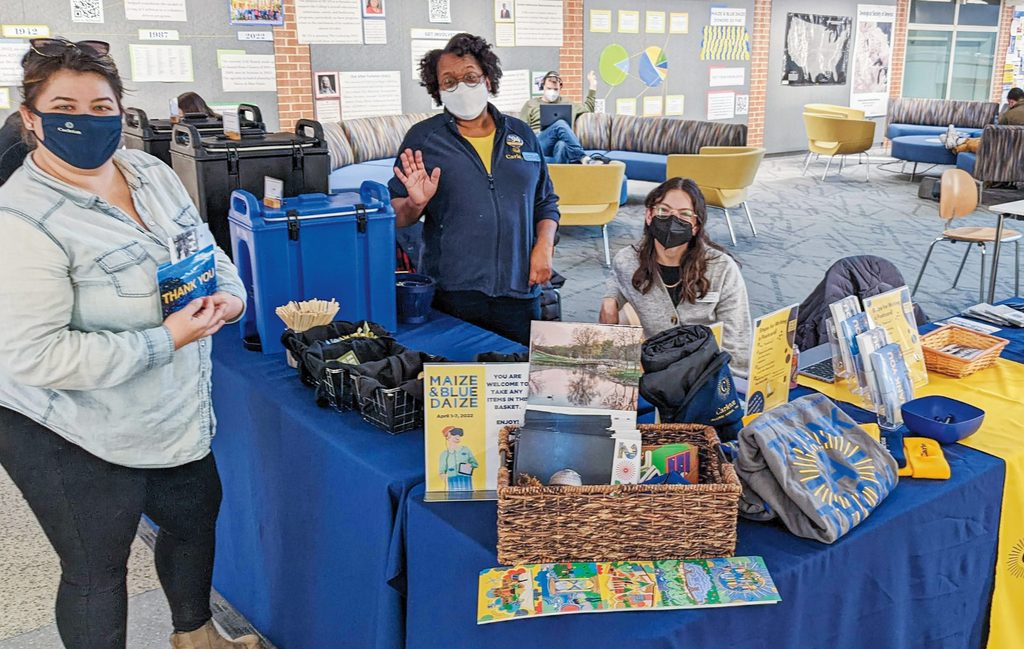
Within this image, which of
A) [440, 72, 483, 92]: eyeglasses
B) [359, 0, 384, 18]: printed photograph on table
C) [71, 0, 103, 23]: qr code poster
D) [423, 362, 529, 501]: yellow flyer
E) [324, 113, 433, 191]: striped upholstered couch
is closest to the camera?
[423, 362, 529, 501]: yellow flyer

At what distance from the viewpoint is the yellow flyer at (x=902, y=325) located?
2277 mm

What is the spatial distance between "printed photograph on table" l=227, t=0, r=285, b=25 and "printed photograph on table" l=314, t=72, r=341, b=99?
629 mm

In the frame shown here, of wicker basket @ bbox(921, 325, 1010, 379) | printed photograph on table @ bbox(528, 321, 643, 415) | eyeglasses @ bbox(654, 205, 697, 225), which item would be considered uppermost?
eyeglasses @ bbox(654, 205, 697, 225)

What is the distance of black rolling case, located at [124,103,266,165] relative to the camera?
3.24m

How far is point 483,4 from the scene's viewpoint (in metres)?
9.84

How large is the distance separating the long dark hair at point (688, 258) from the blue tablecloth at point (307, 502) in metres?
0.50

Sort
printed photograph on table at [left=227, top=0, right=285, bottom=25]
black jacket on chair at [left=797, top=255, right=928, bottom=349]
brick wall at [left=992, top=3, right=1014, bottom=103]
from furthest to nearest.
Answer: brick wall at [left=992, top=3, right=1014, bottom=103], printed photograph on table at [left=227, top=0, right=285, bottom=25], black jacket on chair at [left=797, top=255, right=928, bottom=349]

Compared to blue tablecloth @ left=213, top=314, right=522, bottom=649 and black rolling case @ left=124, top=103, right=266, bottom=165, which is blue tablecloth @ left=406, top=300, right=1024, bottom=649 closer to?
blue tablecloth @ left=213, top=314, right=522, bottom=649

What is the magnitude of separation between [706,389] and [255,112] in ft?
7.27

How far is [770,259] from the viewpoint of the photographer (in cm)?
713

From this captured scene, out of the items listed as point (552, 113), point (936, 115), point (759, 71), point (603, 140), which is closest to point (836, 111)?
point (759, 71)

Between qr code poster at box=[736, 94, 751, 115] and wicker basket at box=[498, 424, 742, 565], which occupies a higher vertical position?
qr code poster at box=[736, 94, 751, 115]

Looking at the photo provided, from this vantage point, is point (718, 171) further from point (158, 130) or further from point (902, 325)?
point (902, 325)

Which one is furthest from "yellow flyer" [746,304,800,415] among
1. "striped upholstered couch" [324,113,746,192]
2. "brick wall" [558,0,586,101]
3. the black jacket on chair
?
"brick wall" [558,0,586,101]
